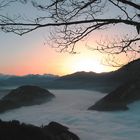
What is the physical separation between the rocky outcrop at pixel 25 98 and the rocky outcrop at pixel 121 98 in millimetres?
5502

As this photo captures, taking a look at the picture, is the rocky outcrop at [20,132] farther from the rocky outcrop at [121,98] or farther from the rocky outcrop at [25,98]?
the rocky outcrop at [25,98]

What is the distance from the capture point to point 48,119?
19.9 metres

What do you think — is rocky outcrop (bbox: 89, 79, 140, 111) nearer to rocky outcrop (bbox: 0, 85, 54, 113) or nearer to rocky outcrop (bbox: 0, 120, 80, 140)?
rocky outcrop (bbox: 0, 85, 54, 113)

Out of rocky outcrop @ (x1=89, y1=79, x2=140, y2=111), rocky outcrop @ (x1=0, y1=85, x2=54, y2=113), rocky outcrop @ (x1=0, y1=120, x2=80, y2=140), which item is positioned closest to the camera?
rocky outcrop @ (x1=0, y1=120, x2=80, y2=140)

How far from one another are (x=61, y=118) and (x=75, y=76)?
46218 mm

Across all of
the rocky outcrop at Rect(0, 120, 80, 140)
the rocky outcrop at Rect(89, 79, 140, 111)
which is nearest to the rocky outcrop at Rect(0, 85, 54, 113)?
the rocky outcrop at Rect(89, 79, 140, 111)

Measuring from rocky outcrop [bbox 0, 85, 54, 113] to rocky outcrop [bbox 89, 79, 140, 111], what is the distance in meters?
5.50

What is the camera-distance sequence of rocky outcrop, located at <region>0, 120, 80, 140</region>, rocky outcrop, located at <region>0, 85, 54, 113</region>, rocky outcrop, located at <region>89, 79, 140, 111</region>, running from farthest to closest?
rocky outcrop, located at <region>0, 85, 54, 113</region>, rocky outcrop, located at <region>89, 79, 140, 111</region>, rocky outcrop, located at <region>0, 120, 80, 140</region>

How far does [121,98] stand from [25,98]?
778 centimetres

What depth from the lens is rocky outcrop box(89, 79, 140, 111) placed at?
2197 cm

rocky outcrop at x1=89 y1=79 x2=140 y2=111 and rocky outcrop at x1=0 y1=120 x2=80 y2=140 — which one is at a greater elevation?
rocky outcrop at x1=89 y1=79 x2=140 y2=111

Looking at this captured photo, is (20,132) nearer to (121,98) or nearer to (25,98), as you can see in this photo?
(121,98)

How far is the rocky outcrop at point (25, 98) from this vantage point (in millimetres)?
26225

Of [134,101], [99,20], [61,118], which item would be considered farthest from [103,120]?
[99,20]
